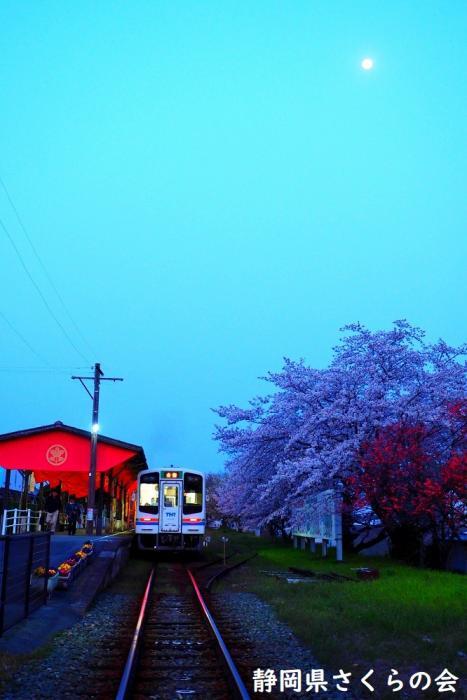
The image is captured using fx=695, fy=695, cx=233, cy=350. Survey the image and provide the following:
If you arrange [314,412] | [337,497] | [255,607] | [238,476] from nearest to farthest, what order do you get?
[255,607], [337,497], [314,412], [238,476]

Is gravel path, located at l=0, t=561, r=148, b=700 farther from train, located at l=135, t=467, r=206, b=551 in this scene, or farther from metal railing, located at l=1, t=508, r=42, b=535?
train, located at l=135, t=467, r=206, b=551

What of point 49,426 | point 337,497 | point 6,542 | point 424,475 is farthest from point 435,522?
point 49,426

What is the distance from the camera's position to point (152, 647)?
8297 mm

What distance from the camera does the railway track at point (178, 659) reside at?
629 cm

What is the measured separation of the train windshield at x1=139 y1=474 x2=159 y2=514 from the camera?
2419cm

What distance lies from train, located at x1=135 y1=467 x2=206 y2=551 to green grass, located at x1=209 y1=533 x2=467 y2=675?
787 cm

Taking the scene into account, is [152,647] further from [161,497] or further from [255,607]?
[161,497]

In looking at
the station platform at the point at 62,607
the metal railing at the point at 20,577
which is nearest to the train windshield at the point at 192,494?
the station platform at the point at 62,607

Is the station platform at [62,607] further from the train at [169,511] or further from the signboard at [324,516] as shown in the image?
the signboard at [324,516]

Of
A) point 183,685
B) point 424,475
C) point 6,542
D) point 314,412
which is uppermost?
point 314,412

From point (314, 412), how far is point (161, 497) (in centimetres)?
612

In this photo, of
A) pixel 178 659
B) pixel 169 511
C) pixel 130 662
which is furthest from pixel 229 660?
pixel 169 511

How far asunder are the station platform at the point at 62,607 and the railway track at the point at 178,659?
42.0 inches

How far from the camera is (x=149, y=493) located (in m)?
24.4
